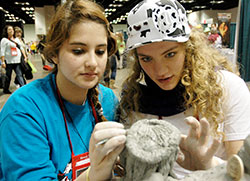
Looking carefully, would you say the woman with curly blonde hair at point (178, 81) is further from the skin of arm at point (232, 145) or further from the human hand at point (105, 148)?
the human hand at point (105, 148)

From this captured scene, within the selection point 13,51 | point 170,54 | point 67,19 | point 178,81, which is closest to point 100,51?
point 67,19

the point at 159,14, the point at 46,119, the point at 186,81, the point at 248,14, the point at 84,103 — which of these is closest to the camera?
the point at 159,14

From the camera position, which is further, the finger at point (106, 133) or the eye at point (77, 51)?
the eye at point (77, 51)

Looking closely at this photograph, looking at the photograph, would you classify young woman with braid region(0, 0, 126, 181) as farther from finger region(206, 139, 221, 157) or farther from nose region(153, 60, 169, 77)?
finger region(206, 139, 221, 157)

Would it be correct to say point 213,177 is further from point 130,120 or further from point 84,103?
point 84,103

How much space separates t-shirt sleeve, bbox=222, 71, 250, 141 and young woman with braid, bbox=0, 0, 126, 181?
59 centimetres

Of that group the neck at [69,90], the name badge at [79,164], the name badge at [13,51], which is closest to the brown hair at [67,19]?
the neck at [69,90]

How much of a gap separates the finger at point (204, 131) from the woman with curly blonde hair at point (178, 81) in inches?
8.5

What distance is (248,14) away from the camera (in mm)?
3361

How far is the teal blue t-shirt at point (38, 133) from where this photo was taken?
82cm

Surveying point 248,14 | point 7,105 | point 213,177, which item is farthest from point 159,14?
point 248,14

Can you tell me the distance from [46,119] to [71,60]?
29 cm

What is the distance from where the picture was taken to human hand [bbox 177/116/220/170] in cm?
61

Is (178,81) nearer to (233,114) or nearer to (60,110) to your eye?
(233,114)
